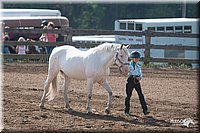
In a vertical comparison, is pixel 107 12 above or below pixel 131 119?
above

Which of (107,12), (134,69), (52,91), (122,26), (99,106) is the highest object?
(107,12)

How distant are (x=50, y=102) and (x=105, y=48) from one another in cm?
211

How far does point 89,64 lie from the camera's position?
11000mm

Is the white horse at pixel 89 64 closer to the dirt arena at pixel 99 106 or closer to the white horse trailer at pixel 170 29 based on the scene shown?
the dirt arena at pixel 99 106

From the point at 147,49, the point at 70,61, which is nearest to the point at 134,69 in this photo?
the point at 70,61

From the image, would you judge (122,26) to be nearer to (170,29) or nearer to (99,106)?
(170,29)

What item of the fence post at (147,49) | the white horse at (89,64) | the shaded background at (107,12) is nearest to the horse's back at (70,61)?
the white horse at (89,64)

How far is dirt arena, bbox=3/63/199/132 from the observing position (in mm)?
9406

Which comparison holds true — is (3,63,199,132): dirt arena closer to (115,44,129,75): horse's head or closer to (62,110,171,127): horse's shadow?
(62,110,171,127): horse's shadow

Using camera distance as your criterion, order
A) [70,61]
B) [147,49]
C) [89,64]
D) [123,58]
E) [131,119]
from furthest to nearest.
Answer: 1. [147,49]
2. [70,61]
3. [89,64]
4. [123,58]
5. [131,119]

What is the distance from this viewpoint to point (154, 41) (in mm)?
27406

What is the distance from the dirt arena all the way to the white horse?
526mm

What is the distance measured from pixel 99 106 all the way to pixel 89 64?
125 centimetres

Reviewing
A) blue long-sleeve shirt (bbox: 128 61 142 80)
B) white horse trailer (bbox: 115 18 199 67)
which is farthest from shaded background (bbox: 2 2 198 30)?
blue long-sleeve shirt (bbox: 128 61 142 80)
